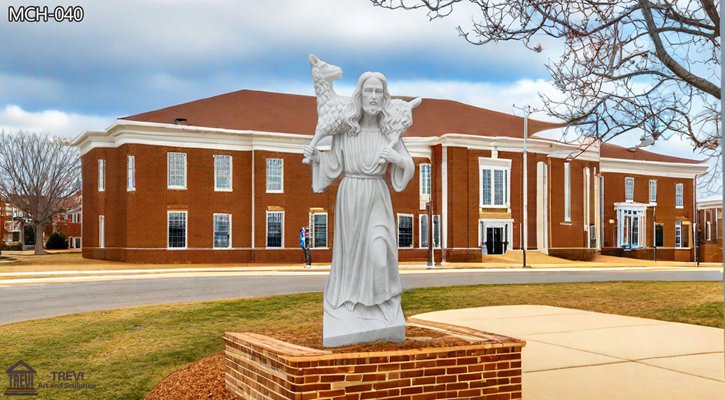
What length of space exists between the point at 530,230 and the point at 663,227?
51.9 feet

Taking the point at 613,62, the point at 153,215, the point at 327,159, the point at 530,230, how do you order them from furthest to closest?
the point at 530,230, the point at 153,215, the point at 613,62, the point at 327,159

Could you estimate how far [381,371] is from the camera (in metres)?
6.62

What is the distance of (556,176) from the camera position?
4681 cm

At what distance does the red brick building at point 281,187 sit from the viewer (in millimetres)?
38156

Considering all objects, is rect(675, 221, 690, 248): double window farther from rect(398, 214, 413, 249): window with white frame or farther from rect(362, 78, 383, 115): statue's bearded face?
rect(362, 78, 383, 115): statue's bearded face

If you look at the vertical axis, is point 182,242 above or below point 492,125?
below

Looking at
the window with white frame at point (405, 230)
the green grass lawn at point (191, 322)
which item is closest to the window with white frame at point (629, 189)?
the window with white frame at point (405, 230)

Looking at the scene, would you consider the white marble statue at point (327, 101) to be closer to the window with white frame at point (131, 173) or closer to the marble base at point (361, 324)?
the marble base at point (361, 324)

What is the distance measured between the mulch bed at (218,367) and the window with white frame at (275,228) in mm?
29949

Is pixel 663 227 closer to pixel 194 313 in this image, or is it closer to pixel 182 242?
pixel 182 242

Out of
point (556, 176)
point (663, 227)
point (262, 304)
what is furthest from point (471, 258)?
point (262, 304)

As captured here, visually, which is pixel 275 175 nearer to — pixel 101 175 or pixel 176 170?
pixel 176 170

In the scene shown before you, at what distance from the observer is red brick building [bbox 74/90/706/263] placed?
38156 mm

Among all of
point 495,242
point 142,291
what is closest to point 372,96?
point 142,291
